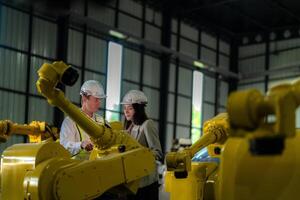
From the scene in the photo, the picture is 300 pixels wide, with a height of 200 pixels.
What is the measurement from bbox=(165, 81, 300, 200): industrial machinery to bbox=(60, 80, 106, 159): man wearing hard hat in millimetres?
2025

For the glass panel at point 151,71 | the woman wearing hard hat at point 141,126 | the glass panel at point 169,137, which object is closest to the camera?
the woman wearing hard hat at point 141,126

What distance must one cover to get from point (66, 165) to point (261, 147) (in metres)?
1.84

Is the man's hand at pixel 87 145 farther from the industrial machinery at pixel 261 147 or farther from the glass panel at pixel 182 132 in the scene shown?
the glass panel at pixel 182 132

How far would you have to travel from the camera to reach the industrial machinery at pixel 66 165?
334 centimetres

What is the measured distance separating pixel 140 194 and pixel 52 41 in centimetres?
1154

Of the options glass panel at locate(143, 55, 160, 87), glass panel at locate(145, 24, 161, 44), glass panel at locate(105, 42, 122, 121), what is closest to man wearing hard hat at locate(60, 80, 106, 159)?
glass panel at locate(105, 42, 122, 121)

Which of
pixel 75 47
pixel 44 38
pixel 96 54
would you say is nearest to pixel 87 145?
pixel 44 38

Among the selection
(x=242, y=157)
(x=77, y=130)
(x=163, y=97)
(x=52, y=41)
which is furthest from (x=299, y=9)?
(x=242, y=157)

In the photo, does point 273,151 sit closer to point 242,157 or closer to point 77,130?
point 242,157

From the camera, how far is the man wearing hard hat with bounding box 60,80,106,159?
450 centimetres

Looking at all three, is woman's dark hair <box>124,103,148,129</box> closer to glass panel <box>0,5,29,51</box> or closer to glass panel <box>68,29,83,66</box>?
glass panel <box>0,5,29,51</box>

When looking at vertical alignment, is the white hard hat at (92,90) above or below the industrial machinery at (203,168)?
above

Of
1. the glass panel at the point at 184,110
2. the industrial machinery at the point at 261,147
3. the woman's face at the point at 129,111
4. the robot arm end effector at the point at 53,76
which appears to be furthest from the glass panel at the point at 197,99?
the industrial machinery at the point at 261,147

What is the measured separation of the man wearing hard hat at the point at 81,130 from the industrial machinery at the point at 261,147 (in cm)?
203
